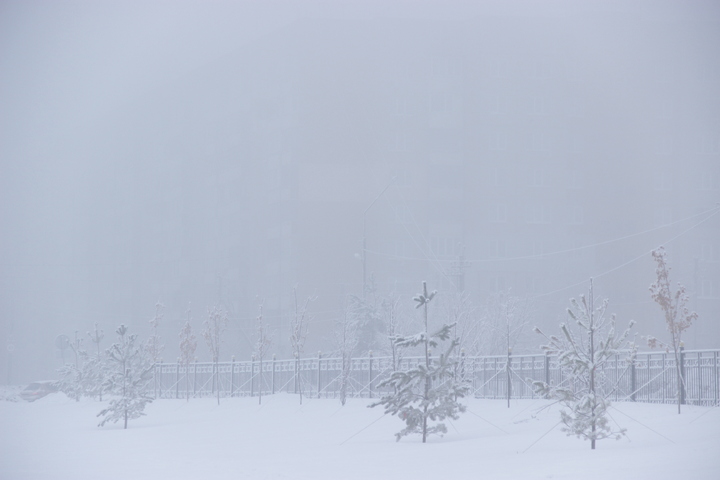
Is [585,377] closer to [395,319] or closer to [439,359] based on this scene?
[439,359]

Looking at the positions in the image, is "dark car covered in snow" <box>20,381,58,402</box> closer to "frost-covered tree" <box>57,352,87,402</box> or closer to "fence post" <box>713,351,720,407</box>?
"frost-covered tree" <box>57,352,87,402</box>

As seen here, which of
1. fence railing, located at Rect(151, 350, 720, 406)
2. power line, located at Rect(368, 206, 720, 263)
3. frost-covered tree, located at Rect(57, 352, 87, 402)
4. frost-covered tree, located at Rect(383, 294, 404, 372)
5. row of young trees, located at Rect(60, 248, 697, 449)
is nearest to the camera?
row of young trees, located at Rect(60, 248, 697, 449)

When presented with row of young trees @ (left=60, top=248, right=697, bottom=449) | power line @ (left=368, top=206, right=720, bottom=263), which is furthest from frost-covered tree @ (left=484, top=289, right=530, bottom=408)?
power line @ (left=368, top=206, right=720, bottom=263)

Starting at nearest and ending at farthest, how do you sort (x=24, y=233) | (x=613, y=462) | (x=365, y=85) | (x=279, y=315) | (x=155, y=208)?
(x=613, y=462)
(x=279, y=315)
(x=365, y=85)
(x=155, y=208)
(x=24, y=233)

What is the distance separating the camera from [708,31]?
10444cm

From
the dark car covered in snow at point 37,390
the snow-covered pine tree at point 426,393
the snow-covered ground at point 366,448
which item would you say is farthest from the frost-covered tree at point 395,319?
the dark car covered in snow at point 37,390

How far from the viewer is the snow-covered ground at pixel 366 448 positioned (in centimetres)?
1572

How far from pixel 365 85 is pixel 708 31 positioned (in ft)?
131

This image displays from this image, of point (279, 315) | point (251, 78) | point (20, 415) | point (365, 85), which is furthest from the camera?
point (251, 78)

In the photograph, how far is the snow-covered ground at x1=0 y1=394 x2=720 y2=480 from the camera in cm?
1572

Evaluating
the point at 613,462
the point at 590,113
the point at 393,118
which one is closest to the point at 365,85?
the point at 393,118

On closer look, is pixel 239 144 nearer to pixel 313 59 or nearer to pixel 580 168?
pixel 313 59

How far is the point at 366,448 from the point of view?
21906 millimetres

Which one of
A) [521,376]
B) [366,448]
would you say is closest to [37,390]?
[521,376]
